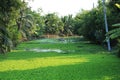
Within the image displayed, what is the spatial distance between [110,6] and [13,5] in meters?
10.0

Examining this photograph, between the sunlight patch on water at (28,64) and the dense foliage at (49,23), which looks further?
the dense foliage at (49,23)

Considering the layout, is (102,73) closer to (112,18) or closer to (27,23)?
(112,18)

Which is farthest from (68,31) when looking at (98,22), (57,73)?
(57,73)

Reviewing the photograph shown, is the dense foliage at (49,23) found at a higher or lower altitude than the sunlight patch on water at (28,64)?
higher

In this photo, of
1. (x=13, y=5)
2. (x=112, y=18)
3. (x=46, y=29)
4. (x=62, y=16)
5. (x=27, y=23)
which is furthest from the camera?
(x=62, y=16)

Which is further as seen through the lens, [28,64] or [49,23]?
[49,23]

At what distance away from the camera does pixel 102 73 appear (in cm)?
1473

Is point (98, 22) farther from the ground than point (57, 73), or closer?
farther from the ground

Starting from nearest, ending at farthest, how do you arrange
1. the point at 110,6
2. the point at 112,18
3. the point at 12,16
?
the point at 12,16 < the point at 110,6 < the point at 112,18

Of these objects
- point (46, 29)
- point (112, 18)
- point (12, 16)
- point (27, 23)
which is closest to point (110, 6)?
point (112, 18)

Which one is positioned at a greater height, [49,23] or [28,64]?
[49,23]

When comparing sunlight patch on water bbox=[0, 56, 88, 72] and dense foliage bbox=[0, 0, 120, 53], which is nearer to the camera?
sunlight patch on water bbox=[0, 56, 88, 72]

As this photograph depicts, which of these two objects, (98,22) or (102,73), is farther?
(98,22)

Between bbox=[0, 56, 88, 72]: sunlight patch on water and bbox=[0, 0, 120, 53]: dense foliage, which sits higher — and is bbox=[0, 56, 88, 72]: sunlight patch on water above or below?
below
